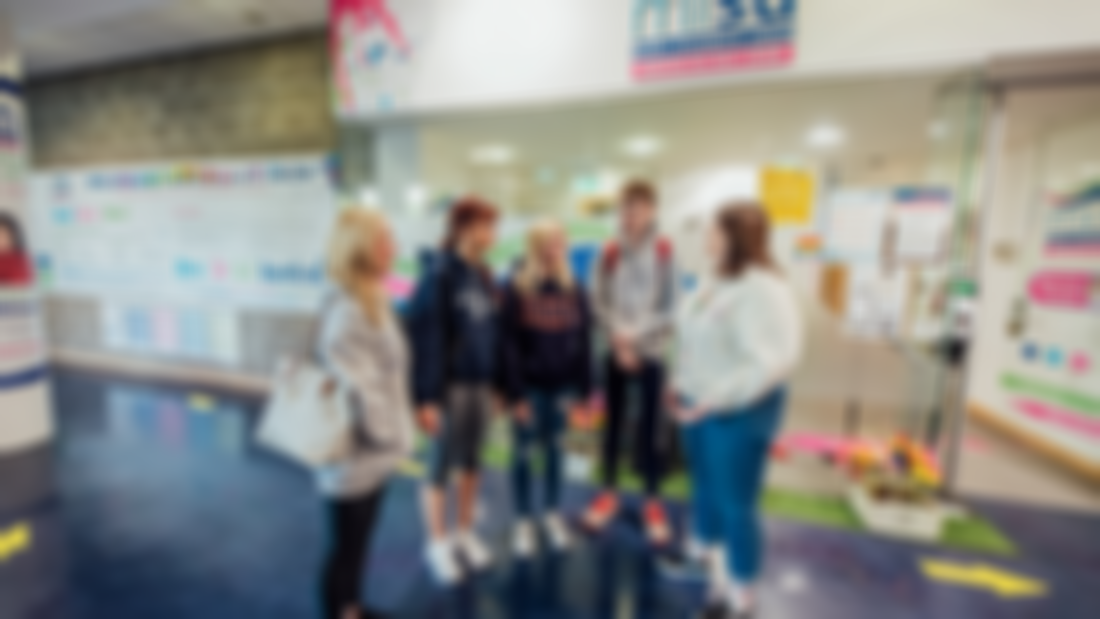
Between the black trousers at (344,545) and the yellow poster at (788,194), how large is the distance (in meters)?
2.48

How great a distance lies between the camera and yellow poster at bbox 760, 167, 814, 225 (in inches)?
104

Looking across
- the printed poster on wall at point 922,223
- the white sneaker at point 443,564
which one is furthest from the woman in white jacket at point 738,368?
the printed poster on wall at point 922,223

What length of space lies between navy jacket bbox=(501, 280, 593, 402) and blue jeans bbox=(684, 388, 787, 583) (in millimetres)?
636

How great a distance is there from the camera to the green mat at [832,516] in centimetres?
228

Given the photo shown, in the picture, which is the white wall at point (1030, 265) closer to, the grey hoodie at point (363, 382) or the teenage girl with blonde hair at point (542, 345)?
the teenage girl with blonde hair at point (542, 345)

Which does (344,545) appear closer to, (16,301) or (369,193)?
(16,301)

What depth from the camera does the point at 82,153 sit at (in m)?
4.61

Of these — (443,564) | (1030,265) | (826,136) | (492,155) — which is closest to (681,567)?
(443,564)

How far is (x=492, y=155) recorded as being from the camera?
Result: 2918mm

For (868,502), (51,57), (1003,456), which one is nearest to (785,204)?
(868,502)

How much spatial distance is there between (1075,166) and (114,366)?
27.0ft

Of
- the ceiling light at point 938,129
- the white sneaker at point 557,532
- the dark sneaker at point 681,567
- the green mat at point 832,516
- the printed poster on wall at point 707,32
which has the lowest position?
the green mat at point 832,516

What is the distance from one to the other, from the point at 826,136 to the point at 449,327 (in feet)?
7.32

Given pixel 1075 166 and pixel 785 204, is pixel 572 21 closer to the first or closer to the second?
pixel 785 204
